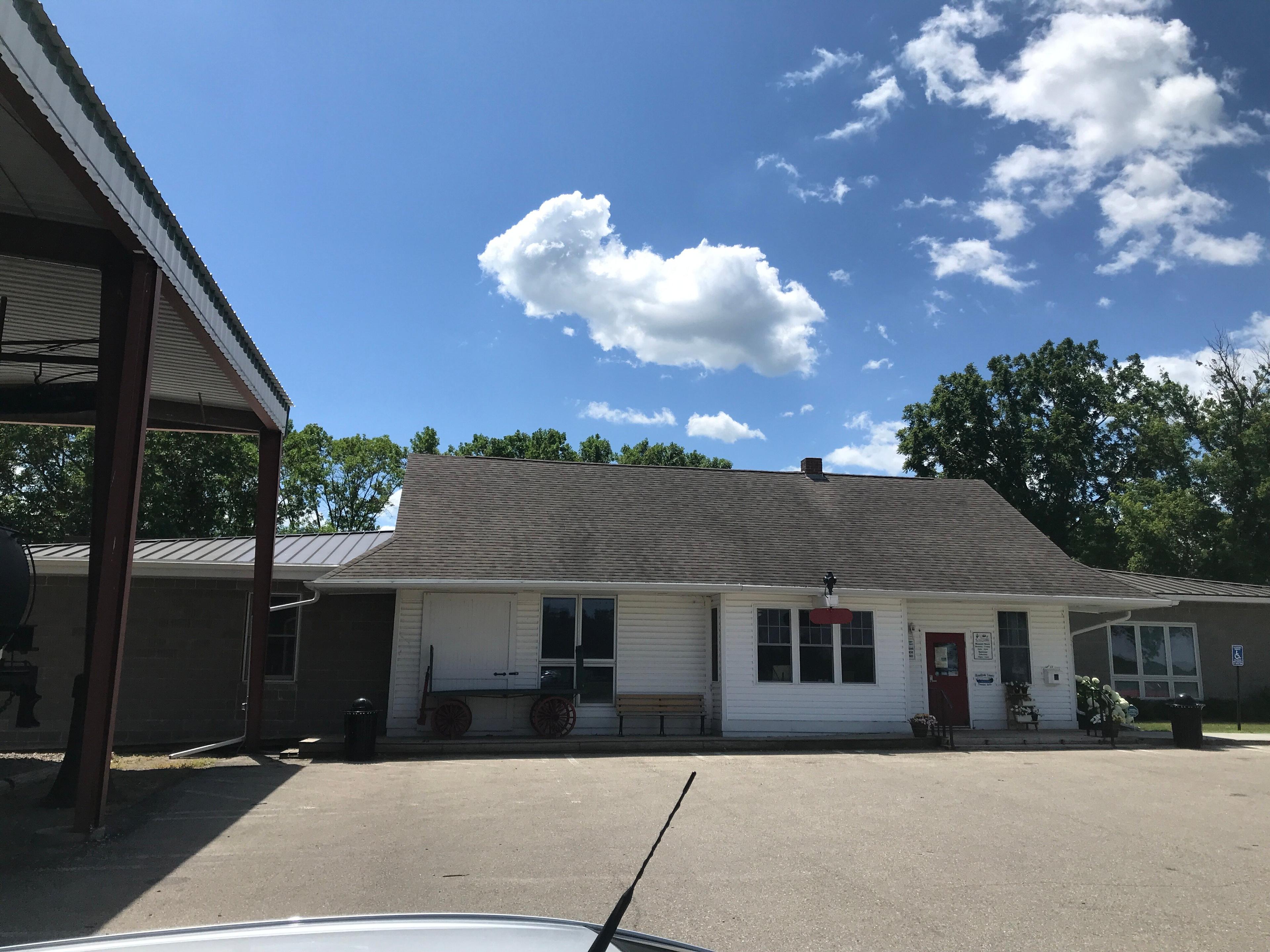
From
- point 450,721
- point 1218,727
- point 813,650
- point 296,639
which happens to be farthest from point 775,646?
point 1218,727

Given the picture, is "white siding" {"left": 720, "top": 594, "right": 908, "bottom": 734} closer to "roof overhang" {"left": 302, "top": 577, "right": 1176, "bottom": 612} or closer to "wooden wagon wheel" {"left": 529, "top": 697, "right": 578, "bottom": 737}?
"roof overhang" {"left": 302, "top": 577, "right": 1176, "bottom": 612}

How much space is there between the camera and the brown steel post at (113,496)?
7.93 m

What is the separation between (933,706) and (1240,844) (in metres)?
9.61

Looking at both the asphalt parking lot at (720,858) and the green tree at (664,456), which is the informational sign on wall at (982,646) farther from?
the green tree at (664,456)

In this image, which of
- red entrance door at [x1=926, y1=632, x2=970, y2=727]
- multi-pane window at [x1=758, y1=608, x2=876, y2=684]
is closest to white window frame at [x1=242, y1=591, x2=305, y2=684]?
multi-pane window at [x1=758, y1=608, x2=876, y2=684]

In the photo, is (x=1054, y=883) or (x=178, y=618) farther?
(x=178, y=618)

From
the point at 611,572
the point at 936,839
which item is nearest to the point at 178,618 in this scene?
the point at 611,572

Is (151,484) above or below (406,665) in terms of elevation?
above

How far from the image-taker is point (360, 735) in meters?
13.8

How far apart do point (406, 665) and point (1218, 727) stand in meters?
18.0

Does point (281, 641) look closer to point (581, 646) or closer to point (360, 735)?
point (360, 735)

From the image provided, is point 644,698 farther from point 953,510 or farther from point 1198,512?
point 1198,512

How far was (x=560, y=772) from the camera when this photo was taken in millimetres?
12492

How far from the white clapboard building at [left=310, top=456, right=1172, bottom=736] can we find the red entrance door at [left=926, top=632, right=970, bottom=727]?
0.11 ft
